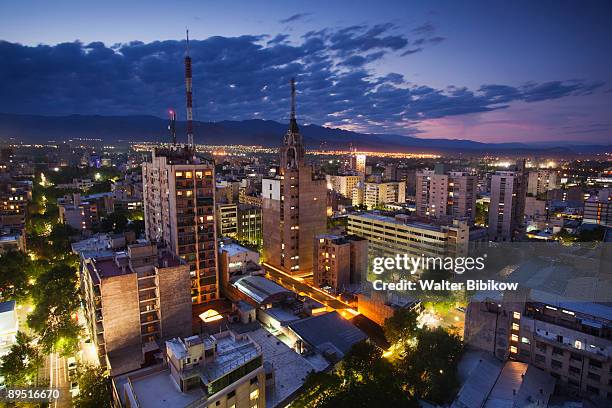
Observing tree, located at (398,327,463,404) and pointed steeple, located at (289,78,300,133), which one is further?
pointed steeple, located at (289,78,300,133)

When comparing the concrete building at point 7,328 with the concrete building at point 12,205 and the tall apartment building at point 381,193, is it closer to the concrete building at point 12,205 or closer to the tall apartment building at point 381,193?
the concrete building at point 12,205

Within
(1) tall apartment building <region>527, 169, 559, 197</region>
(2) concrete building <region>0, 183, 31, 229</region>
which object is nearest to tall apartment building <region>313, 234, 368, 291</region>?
(2) concrete building <region>0, 183, 31, 229</region>

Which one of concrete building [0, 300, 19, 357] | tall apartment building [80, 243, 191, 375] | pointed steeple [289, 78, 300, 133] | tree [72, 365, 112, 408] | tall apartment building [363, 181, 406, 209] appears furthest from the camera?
tall apartment building [363, 181, 406, 209]

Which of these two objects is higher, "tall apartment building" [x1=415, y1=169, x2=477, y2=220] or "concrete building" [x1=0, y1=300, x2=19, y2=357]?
"tall apartment building" [x1=415, y1=169, x2=477, y2=220]

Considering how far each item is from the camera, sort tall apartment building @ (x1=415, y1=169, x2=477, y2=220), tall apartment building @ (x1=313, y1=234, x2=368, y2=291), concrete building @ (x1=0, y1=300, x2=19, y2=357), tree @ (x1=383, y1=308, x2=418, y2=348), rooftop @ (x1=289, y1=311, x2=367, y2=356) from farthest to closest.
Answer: tall apartment building @ (x1=415, y1=169, x2=477, y2=220)
tall apartment building @ (x1=313, y1=234, x2=368, y2=291)
tree @ (x1=383, y1=308, x2=418, y2=348)
concrete building @ (x1=0, y1=300, x2=19, y2=357)
rooftop @ (x1=289, y1=311, x2=367, y2=356)

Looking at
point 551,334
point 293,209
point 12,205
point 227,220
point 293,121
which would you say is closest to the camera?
point 551,334

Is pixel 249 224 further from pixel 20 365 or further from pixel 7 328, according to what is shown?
pixel 20 365

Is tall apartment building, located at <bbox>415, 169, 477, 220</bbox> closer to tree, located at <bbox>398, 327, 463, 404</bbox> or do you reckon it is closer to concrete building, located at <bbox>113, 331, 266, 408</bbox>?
tree, located at <bbox>398, 327, 463, 404</bbox>

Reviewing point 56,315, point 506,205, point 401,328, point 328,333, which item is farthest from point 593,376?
point 506,205
